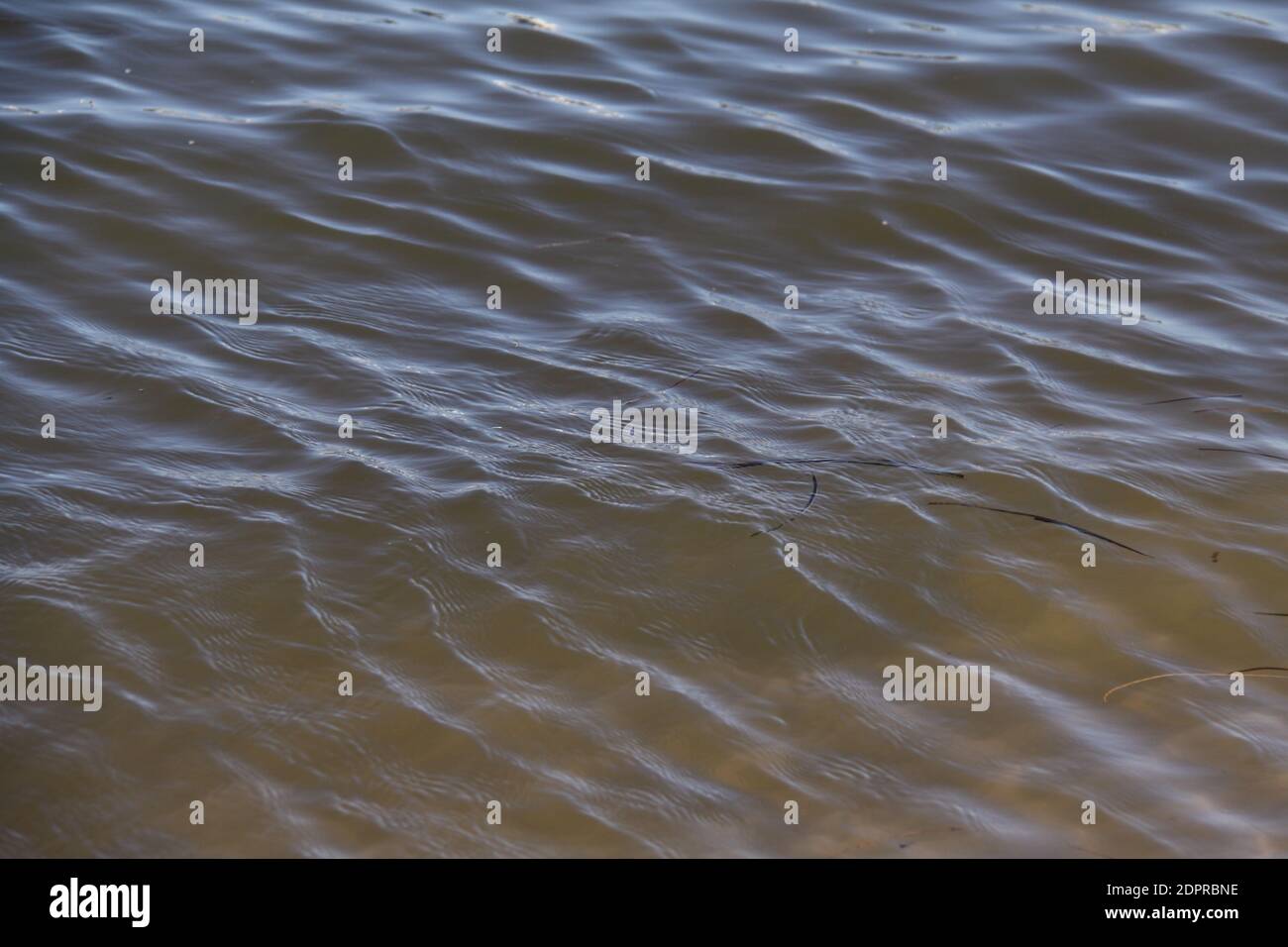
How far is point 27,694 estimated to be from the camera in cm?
408

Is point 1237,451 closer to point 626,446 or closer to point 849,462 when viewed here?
point 849,462

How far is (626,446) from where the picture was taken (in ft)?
17.4

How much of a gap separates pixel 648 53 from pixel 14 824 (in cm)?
646

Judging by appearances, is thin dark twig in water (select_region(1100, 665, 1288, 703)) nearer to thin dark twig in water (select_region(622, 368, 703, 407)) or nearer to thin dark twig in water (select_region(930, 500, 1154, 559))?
thin dark twig in water (select_region(930, 500, 1154, 559))

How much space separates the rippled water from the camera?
156 inches

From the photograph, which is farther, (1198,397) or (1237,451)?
(1198,397)

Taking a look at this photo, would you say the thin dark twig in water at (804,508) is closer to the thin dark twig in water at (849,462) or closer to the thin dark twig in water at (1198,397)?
the thin dark twig in water at (849,462)

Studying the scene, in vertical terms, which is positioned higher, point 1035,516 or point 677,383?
point 677,383

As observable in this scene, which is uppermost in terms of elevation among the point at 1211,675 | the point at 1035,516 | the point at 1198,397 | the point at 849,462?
the point at 1198,397

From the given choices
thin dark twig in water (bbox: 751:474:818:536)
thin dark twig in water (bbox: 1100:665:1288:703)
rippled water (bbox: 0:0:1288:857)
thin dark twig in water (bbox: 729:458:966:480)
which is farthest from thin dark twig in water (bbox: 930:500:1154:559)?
thin dark twig in water (bbox: 1100:665:1288:703)

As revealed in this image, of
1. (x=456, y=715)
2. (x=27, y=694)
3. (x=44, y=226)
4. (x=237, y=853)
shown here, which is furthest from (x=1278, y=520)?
(x=44, y=226)

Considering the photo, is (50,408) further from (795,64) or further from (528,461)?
(795,64)

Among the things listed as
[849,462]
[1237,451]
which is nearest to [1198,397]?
[1237,451]

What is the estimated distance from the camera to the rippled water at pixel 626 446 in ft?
13.0
